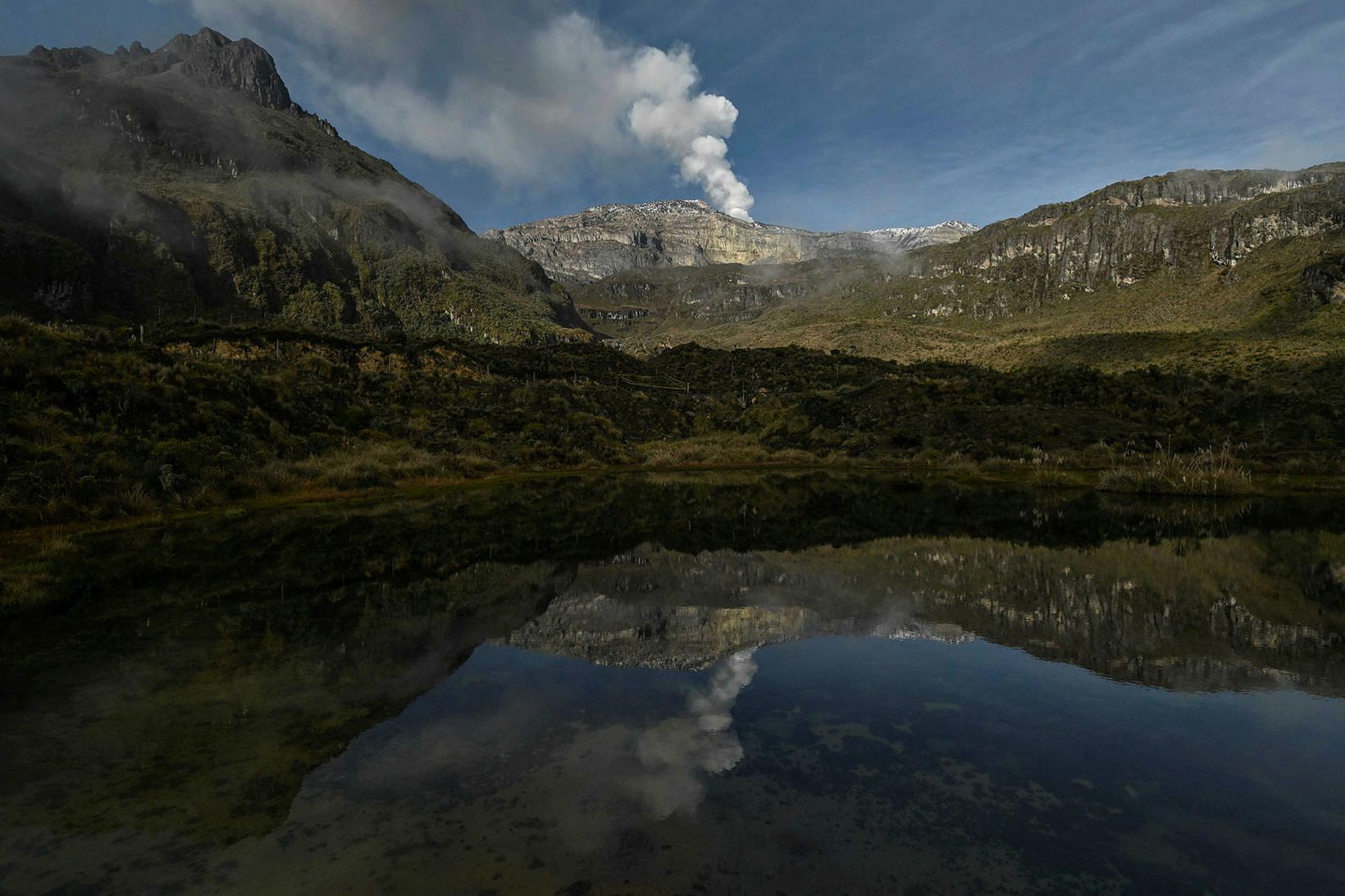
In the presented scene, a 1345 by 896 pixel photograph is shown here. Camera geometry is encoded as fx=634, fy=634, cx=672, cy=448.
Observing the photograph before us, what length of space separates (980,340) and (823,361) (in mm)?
77606

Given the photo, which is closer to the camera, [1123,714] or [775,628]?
[1123,714]

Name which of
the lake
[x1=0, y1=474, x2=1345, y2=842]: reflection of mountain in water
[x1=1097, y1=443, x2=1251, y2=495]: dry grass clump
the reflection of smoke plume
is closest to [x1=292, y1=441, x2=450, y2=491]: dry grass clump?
[x1=0, y1=474, x2=1345, y2=842]: reflection of mountain in water

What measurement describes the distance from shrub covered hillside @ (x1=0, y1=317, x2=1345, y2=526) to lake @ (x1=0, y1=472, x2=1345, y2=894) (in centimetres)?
1034

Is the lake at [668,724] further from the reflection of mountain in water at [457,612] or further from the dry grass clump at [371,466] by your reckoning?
the dry grass clump at [371,466]

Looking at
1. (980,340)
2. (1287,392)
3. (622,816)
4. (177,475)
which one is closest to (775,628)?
(622,816)

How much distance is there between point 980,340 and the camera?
173375 millimetres

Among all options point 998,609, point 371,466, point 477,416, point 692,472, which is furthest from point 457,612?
point 477,416

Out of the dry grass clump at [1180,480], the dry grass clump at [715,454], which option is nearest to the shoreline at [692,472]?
the dry grass clump at [1180,480]

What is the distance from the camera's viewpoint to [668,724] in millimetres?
7617

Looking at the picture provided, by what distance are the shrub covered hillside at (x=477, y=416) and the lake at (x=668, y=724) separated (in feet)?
33.9

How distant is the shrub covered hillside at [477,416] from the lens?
24.2 metres

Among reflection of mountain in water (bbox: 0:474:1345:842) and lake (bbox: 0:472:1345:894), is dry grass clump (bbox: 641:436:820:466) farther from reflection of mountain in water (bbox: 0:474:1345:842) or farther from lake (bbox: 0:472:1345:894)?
lake (bbox: 0:472:1345:894)

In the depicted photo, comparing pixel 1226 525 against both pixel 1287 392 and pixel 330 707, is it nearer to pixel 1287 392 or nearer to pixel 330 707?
pixel 330 707

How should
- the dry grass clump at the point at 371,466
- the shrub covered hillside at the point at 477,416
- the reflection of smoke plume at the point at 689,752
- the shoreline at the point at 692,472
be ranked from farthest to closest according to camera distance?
the dry grass clump at the point at 371,466, the shrub covered hillside at the point at 477,416, the shoreline at the point at 692,472, the reflection of smoke plume at the point at 689,752
